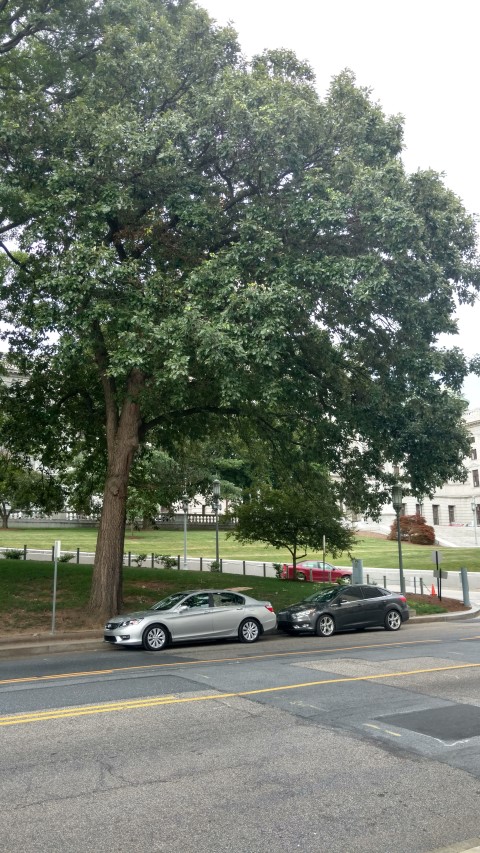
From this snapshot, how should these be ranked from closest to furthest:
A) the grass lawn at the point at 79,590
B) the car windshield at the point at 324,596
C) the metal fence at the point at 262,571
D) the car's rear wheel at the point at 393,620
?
the grass lawn at the point at 79,590 < the car windshield at the point at 324,596 < the car's rear wheel at the point at 393,620 < the metal fence at the point at 262,571

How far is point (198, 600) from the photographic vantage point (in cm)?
1527

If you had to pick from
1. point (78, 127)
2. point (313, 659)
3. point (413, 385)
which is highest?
point (78, 127)

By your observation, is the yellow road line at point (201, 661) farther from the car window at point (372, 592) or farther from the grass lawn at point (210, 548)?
the grass lawn at point (210, 548)

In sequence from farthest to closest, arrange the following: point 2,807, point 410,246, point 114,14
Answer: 1. point 114,14
2. point 410,246
3. point 2,807

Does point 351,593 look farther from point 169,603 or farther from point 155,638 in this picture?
point 155,638

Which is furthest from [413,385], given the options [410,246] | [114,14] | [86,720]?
[114,14]

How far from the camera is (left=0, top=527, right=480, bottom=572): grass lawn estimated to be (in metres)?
45.9

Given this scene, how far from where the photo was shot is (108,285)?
583 inches

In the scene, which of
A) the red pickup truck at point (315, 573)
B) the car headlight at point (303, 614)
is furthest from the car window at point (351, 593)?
the red pickup truck at point (315, 573)

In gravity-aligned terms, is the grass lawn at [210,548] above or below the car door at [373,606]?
above

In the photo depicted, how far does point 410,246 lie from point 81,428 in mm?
11928

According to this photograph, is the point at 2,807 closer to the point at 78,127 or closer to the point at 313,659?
the point at 313,659

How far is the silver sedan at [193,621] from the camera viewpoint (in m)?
14.2

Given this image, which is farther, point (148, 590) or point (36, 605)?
point (148, 590)
